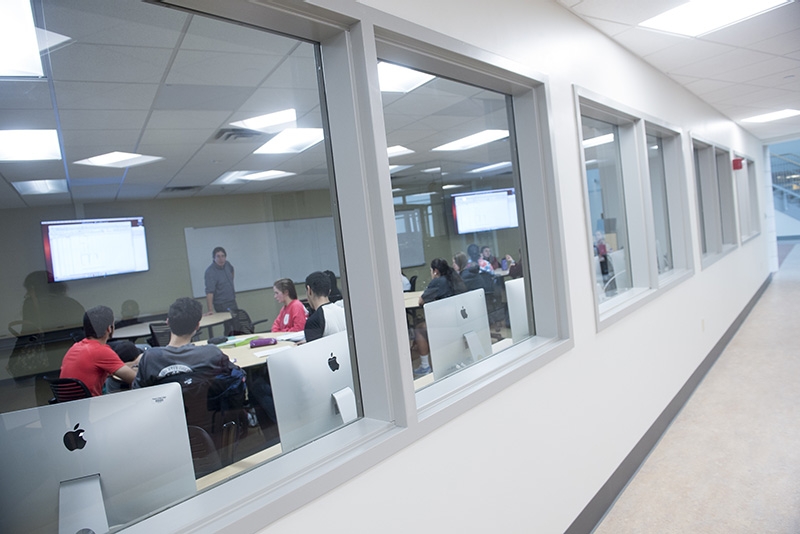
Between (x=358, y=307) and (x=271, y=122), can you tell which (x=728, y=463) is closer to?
(x=358, y=307)

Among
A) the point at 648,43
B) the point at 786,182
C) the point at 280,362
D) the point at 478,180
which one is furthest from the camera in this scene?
the point at 786,182

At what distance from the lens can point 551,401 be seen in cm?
233

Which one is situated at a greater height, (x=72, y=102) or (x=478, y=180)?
(x=72, y=102)

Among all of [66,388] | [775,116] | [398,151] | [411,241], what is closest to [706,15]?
[398,151]

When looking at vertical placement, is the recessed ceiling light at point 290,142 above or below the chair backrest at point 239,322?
above

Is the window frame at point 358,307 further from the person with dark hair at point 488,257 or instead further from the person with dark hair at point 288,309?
the person with dark hair at point 288,309

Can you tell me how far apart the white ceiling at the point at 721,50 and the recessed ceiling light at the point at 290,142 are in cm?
161

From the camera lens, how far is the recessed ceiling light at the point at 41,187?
2656mm

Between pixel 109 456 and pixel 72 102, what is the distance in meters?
2.18

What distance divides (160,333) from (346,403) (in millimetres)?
1795

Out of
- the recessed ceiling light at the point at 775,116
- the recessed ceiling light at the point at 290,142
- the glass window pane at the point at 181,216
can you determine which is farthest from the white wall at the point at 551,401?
the recessed ceiling light at the point at 775,116

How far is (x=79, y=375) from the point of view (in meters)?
2.82

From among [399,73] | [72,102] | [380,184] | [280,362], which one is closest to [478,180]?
[399,73]

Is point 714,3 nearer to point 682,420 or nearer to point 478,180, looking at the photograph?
point 478,180
